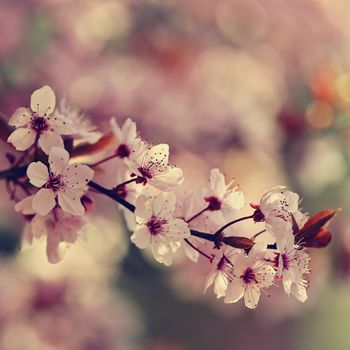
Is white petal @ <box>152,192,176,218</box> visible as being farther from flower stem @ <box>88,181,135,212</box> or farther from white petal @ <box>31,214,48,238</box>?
white petal @ <box>31,214,48,238</box>

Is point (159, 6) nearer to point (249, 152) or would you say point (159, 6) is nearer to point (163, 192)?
point (249, 152)

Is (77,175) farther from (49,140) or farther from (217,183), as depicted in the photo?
(217,183)

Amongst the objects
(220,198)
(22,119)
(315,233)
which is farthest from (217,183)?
(22,119)

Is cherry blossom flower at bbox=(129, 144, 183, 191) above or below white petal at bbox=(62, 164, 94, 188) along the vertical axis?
above

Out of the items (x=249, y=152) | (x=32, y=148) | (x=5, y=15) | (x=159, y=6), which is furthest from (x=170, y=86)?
(x=32, y=148)

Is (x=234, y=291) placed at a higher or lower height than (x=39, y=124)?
lower

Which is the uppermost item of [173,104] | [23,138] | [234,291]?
[173,104]

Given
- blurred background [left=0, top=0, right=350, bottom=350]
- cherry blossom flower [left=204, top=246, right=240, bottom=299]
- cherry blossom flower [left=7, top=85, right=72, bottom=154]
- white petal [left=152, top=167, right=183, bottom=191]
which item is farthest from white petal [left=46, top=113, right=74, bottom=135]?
blurred background [left=0, top=0, right=350, bottom=350]
